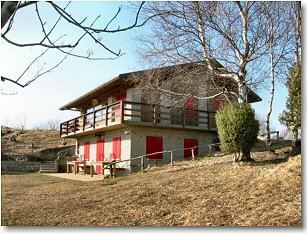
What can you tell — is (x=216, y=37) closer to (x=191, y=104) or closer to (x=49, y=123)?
(x=191, y=104)

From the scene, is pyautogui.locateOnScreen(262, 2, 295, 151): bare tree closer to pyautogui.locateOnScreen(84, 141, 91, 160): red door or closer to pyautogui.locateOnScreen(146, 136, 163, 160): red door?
pyautogui.locateOnScreen(146, 136, 163, 160): red door

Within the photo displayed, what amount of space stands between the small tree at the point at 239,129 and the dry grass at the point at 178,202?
439mm

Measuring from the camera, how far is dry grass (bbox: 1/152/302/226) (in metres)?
5.10

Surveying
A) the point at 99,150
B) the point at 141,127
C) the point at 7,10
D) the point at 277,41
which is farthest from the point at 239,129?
the point at 99,150

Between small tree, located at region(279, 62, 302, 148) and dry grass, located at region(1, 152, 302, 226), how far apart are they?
0.60 m

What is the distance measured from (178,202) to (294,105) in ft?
8.45

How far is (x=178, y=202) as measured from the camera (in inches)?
233

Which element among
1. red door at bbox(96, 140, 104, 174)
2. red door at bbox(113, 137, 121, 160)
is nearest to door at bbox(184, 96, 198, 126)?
red door at bbox(113, 137, 121, 160)

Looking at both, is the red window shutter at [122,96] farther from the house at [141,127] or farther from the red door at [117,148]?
the red door at [117,148]

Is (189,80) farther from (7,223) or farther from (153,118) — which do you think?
(7,223)

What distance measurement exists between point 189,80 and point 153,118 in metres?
3.69

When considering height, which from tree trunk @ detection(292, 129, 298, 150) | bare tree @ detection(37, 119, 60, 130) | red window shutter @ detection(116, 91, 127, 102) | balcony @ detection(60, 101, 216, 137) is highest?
red window shutter @ detection(116, 91, 127, 102)

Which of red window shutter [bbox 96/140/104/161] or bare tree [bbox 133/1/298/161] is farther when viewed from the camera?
red window shutter [bbox 96/140/104/161]

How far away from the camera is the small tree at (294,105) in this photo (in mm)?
6289
